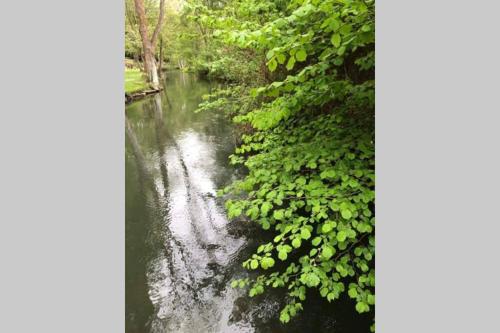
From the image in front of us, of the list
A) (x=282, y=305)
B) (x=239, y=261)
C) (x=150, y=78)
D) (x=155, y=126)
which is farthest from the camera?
(x=150, y=78)

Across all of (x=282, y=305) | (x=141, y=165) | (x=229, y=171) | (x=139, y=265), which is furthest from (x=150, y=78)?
(x=282, y=305)

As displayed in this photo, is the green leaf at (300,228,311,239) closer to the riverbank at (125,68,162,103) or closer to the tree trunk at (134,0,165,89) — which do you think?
the riverbank at (125,68,162,103)

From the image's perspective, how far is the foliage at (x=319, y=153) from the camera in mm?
2322

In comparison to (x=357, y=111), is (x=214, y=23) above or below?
above

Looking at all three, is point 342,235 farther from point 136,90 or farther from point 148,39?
point 148,39

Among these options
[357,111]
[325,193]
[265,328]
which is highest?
[357,111]

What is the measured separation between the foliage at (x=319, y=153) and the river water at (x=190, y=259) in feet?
3.01

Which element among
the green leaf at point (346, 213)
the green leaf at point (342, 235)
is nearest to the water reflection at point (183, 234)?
the green leaf at point (342, 235)

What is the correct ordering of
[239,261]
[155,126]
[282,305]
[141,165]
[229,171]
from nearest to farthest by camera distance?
1. [282,305]
2. [239,261]
3. [229,171]
4. [141,165]
5. [155,126]

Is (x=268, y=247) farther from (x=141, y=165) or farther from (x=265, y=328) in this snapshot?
(x=141, y=165)

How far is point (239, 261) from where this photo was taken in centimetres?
513

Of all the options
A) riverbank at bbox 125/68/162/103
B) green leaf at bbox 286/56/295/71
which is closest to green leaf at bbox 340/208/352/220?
green leaf at bbox 286/56/295/71

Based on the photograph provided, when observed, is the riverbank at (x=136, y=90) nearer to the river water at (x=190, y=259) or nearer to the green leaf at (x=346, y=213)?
the river water at (x=190, y=259)

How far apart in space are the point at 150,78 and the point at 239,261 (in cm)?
2382
